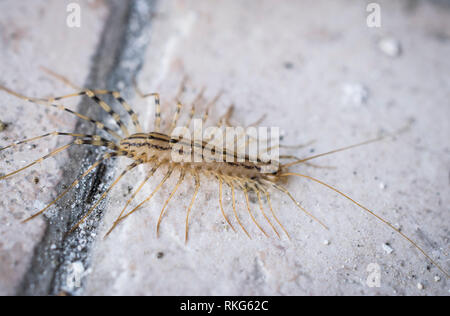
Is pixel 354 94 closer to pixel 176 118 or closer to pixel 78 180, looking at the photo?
pixel 176 118

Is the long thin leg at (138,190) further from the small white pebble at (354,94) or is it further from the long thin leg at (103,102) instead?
the small white pebble at (354,94)

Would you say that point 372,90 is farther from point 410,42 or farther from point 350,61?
point 410,42

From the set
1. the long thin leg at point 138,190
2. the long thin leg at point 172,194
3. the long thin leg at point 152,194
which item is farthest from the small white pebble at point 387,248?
the long thin leg at point 138,190

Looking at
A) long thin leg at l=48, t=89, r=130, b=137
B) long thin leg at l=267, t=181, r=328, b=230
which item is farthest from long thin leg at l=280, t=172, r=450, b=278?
long thin leg at l=48, t=89, r=130, b=137

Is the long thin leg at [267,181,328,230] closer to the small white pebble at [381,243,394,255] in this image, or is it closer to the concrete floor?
the concrete floor

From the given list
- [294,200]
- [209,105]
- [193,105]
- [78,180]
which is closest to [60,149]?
[78,180]

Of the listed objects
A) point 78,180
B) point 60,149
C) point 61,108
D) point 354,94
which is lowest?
point 78,180
